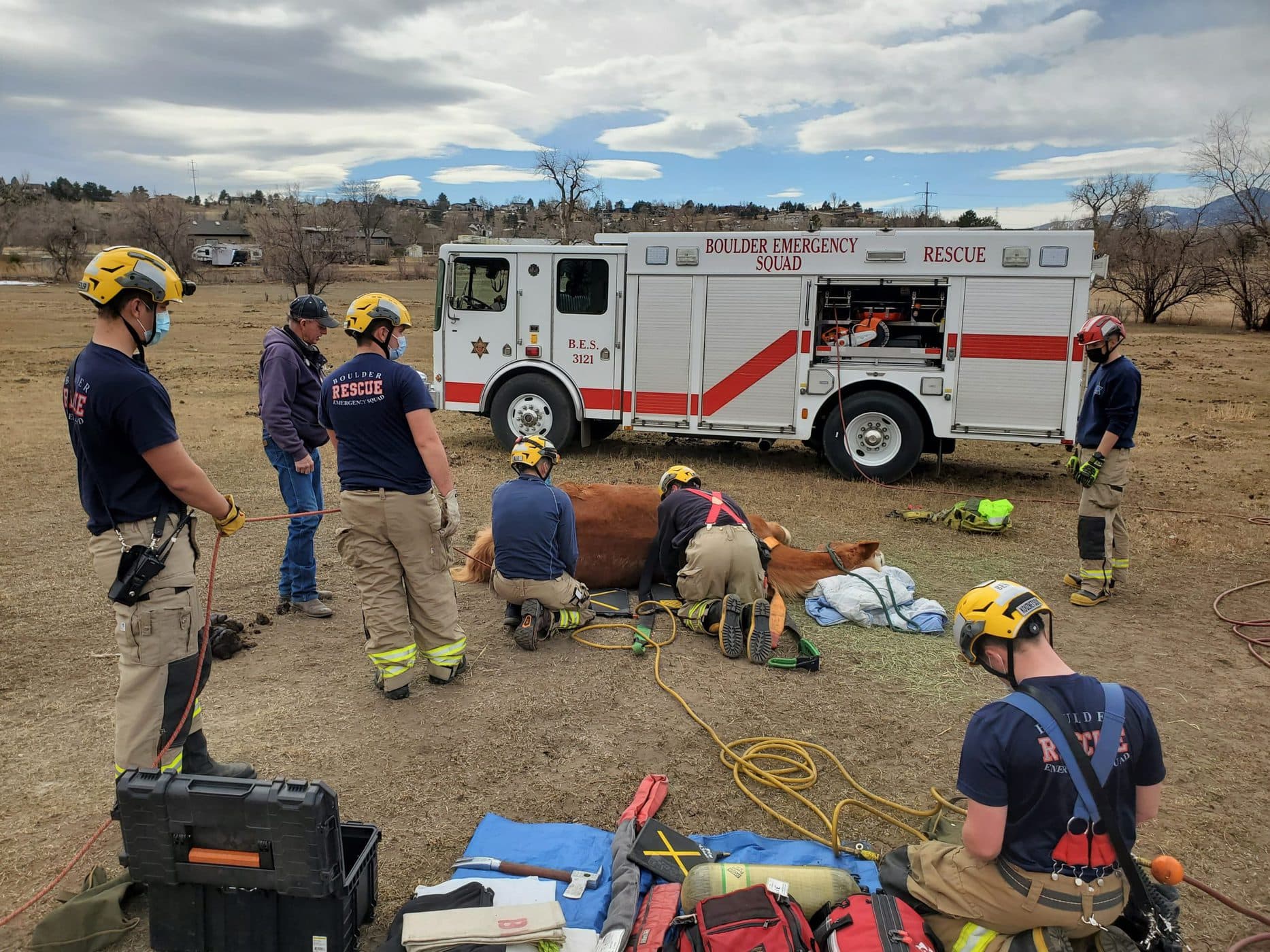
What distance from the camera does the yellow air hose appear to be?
371cm

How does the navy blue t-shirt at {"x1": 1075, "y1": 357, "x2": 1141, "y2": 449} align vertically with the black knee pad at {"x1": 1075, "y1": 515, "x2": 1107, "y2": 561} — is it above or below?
above

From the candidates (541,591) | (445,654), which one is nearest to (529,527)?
(541,591)

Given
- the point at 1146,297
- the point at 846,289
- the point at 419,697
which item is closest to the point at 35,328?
the point at 846,289

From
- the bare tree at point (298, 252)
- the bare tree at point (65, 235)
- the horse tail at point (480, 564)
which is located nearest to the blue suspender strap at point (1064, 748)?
the horse tail at point (480, 564)

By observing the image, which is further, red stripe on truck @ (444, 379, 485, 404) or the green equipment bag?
red stripe on truck @ (444, 379, 485, 404)

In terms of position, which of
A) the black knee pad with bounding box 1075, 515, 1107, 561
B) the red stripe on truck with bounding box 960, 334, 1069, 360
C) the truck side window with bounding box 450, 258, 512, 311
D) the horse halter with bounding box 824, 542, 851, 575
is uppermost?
the truck side window with bounding box 450, 258, 512, 311

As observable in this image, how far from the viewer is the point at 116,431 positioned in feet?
10.3

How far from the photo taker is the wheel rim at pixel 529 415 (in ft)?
36.4

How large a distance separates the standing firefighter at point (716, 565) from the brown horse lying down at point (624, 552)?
511 mm

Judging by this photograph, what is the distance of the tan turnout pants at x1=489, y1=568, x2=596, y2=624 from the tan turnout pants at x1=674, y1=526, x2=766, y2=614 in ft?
2.57

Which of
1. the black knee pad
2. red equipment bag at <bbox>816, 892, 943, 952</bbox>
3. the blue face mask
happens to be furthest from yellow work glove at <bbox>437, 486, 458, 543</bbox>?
the black knee pad

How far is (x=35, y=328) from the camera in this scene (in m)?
24.4

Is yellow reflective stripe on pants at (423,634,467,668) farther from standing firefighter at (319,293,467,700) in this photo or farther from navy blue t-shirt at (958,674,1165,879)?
navy blue t-shirt at (958,674,1165,879)

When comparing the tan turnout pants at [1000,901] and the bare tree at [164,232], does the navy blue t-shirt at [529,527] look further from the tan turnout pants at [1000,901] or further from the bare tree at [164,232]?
the bare tree at [164,232]
